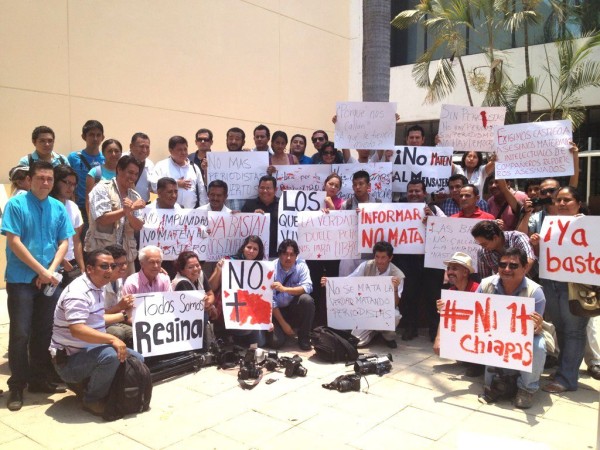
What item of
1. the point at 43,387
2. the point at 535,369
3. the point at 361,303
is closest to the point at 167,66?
the point at 361,303

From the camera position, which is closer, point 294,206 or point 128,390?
point 128,390

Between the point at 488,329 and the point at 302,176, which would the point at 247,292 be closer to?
the point at 302,176

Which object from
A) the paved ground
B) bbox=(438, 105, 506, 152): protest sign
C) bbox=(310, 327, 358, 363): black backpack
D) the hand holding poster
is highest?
bbox=(438, 105, 506, 152): protest sign

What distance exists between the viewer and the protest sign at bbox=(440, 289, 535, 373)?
14.6ft

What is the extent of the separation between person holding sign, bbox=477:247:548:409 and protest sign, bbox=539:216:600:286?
21 centimetres

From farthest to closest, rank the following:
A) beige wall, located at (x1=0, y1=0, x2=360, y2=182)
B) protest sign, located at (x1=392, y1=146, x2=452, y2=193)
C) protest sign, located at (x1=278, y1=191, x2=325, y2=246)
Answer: beige wall, located at (x1=0, y1=0, x2=360, y2=182), protest sign, located at (x1=392, y1=146, x2=452, y2=193), protest sign, located at (x1=278, y1=191, x2=325, y2=246)

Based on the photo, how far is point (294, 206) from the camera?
22.8ft

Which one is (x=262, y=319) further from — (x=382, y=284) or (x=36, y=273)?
(x=36, y=273)

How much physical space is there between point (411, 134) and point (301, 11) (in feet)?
23.8

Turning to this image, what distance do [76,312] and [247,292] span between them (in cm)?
217

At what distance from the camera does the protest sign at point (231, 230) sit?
258 inches

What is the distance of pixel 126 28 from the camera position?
9.98m

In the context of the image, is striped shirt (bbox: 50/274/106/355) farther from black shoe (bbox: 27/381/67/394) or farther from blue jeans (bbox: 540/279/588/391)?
blue jeans (bbox: 540/279/588/391)

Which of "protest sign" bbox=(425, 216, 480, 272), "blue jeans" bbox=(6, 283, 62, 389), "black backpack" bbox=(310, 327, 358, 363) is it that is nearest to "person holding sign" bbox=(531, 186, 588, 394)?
"protest sign" bbox=(425, 216, 480, 272)
